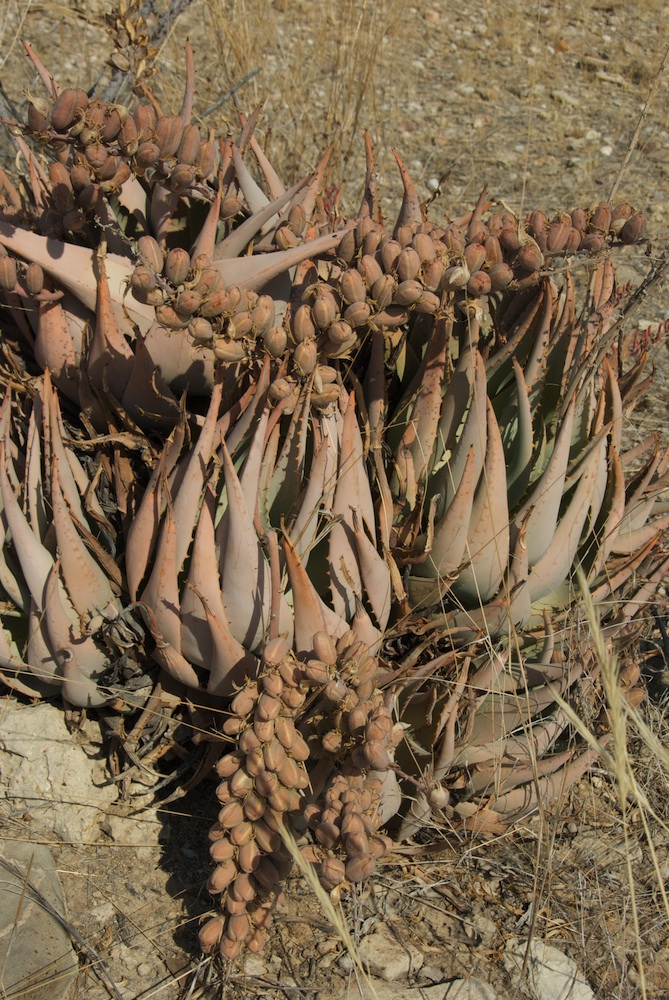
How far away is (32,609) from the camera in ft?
7.07

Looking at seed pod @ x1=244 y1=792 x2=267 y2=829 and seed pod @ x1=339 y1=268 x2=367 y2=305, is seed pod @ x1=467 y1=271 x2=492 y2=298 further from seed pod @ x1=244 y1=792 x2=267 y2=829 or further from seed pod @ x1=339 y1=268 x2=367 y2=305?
seed pod @ x1=244 y1=792 x2=267 y2=829

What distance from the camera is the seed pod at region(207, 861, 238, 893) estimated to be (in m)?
1.82

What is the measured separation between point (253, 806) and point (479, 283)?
1275 millimetres

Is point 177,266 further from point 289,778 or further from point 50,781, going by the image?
point 50,781

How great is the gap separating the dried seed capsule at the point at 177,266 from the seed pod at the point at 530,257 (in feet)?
2.65

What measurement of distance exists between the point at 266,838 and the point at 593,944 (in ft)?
3.22

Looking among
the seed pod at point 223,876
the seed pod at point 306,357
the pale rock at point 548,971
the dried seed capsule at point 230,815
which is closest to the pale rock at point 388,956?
the pale rock at point 548,971

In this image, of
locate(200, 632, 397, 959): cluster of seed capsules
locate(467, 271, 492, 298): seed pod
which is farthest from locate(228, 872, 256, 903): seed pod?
locate(467, 271, 492, 298): seed pod

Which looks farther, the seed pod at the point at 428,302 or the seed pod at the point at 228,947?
the seed pod at the point at 428,302

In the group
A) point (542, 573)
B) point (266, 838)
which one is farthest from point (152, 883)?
point (542, 573)

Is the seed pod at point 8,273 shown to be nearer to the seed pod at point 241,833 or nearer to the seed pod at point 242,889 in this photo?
the seed pod at point 241,833

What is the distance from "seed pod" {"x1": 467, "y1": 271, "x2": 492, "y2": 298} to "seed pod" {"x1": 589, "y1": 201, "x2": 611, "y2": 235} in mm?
324

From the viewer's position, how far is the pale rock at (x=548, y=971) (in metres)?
2.07

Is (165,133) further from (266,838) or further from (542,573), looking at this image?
(266,838)
